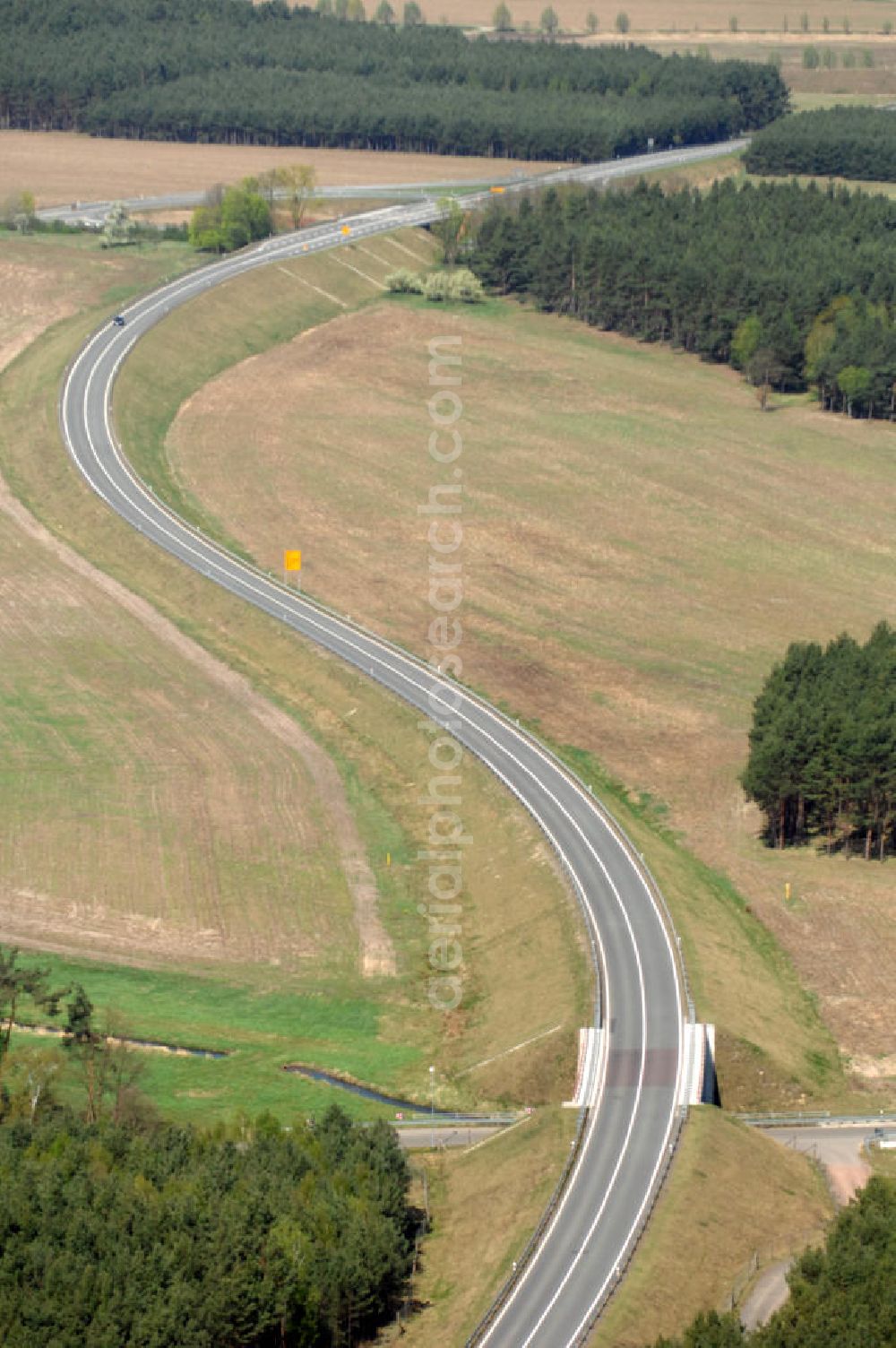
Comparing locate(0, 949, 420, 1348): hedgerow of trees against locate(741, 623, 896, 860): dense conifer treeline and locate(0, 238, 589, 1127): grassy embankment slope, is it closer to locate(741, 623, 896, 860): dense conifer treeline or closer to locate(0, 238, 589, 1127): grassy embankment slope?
locate(0, 238, 589, 1127): grassy embankment slope

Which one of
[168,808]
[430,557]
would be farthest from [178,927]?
[430,557]

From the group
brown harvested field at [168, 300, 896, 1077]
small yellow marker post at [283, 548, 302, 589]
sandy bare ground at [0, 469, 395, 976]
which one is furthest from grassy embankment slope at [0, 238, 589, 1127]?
brown harvested field at [168, 300, 896, 1077]

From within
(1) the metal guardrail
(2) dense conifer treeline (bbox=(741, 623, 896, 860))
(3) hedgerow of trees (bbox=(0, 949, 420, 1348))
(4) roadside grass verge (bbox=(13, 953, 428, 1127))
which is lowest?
(1) the metal guardrail

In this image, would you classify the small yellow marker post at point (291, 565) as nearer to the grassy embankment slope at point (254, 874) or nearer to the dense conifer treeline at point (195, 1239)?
the grassy embankment slope at point (254, 874)

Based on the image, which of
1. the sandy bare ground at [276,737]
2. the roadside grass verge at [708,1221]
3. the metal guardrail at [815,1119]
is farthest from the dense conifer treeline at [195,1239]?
the sandy bare ground at [276,737]

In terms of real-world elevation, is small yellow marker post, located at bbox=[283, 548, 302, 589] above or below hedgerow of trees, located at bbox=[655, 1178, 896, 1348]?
above

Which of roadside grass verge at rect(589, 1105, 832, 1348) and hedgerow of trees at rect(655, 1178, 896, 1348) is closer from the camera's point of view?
hedgerow of trees at rect(655, 1178, 896, 1348)

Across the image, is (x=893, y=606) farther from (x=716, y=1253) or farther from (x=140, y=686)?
(x=716, y=1253)
